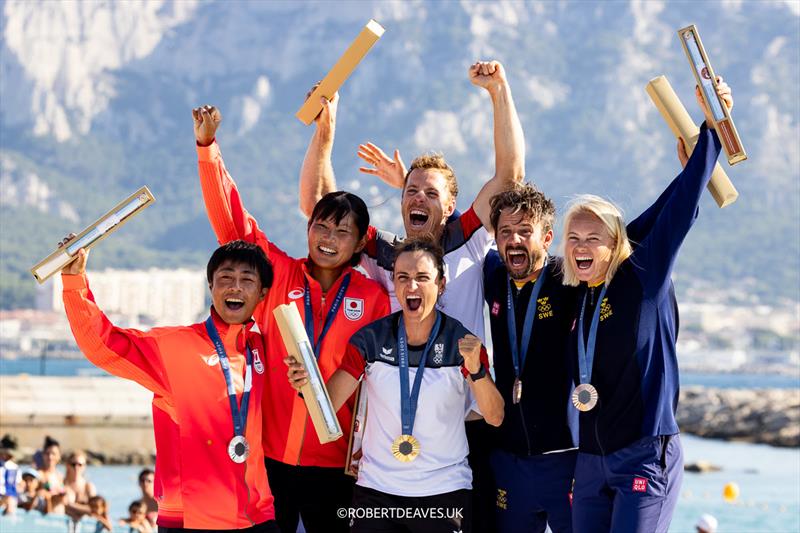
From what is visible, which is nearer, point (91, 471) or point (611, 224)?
point (611, 224)

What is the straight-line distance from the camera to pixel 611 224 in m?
5.52

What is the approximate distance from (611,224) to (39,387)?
43.1 meters

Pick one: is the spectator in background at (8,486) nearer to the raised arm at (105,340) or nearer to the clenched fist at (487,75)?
the raised arm at (105,340)

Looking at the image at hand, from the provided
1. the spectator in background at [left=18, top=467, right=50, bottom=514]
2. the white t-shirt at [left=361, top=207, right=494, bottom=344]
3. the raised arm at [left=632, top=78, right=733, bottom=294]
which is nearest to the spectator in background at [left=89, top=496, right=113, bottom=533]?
the spectator in background at [left=18, top=467, right=50, bottom=514]

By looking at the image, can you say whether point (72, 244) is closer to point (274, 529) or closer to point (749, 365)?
point (274, 529)

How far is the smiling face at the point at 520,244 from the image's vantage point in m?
5.95

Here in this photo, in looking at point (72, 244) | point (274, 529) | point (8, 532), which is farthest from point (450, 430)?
point (8, 532)

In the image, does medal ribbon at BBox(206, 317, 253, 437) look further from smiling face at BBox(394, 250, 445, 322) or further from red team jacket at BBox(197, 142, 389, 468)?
smiling face at BBox(394, 250, 445, 322)

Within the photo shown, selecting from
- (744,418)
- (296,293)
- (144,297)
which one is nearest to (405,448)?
(296,293)

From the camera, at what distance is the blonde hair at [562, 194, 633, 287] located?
18.1ft

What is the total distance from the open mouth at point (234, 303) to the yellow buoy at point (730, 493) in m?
35.5

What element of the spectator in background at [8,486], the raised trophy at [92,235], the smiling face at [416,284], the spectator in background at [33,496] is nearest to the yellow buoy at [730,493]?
the spectator in background at [33,496]

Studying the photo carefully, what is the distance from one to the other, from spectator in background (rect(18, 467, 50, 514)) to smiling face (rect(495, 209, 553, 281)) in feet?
39.8

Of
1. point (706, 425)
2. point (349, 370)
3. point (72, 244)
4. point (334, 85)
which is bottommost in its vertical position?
point (706, 425)
